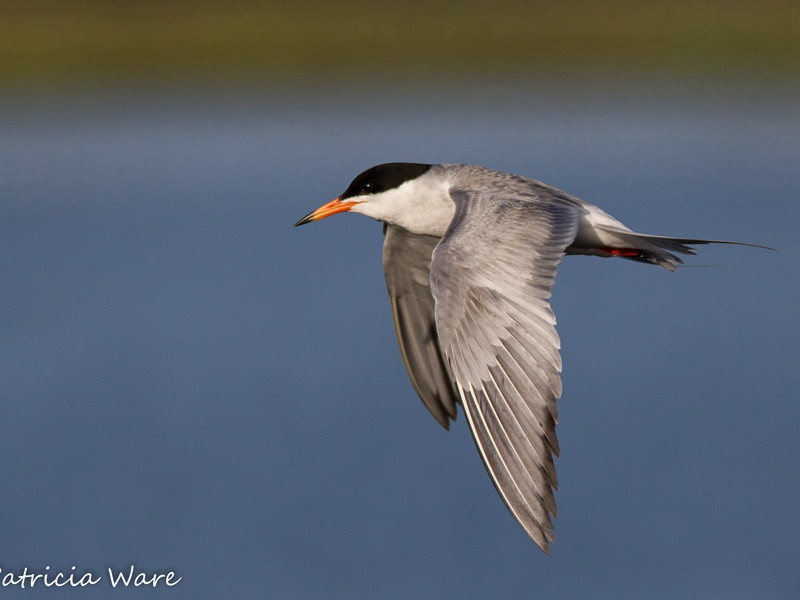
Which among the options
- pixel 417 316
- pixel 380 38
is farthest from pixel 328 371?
pixel 380 38

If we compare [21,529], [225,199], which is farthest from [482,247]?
[225,199]

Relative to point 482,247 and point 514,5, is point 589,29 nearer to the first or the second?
point 514,5

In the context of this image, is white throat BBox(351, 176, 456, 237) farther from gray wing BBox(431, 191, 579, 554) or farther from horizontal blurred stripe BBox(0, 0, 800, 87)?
horizontal blurred stripe BBox(0, 0, 800, 87)

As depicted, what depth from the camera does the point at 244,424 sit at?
32.9 feet

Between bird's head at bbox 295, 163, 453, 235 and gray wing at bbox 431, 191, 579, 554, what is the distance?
2.62ft

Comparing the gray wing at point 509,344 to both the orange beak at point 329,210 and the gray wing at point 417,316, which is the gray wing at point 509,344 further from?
the gray wing at point 417,316

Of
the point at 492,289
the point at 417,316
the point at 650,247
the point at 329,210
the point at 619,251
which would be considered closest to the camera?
the point at 492,289

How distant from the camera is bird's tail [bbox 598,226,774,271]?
20.2ft

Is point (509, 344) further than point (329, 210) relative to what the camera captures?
No

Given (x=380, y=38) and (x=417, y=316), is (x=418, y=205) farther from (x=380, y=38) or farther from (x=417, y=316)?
(x=380, y=38)

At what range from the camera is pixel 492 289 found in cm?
521

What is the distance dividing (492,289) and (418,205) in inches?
52.1

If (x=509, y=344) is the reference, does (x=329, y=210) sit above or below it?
above

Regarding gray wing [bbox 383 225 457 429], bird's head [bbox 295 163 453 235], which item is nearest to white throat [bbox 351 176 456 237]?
bird's head [bbox 295 163 453 235]
